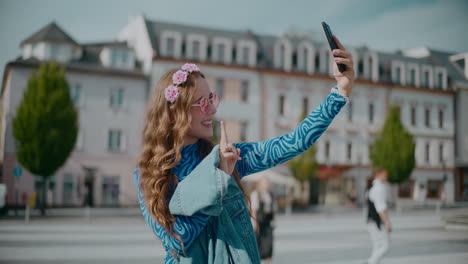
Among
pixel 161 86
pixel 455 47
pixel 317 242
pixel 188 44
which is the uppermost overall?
pixel 188 44

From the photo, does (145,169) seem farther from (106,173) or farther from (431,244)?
(106,173)

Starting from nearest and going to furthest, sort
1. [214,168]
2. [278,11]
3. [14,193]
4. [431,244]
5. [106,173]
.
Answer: [214,168] < [278,11] < [431,244] < [14,193] < [106,173]

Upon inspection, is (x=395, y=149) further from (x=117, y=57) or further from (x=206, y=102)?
(x=206, y=102)

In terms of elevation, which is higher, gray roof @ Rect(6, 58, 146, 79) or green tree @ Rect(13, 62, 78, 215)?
gray roof @ Rect(6, 58, 146, 79)

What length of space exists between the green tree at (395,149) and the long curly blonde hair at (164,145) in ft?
119

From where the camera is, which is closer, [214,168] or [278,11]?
[214,168]

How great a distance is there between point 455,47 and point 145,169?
17.9 feet

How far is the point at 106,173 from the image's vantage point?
1211 inches

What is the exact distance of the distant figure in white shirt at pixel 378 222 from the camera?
760 cm

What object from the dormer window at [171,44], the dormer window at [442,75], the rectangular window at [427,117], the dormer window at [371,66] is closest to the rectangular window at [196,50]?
the dormer window at [171,44]

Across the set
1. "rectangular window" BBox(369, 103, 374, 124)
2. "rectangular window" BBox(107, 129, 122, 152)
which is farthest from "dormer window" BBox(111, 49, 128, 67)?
"rectangular window" BBox(369, 103, 374, 124)

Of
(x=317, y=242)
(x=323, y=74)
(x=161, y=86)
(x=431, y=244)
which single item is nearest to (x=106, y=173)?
(x=323, y=74)

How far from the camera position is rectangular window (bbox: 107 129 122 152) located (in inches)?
1230

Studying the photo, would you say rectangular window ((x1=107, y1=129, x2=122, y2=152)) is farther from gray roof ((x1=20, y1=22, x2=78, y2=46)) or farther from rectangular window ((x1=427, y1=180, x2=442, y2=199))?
rectangular window ((x1=427, y1=180, x2=442, y2=199))
